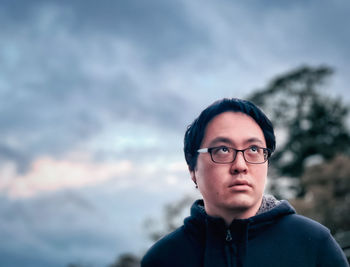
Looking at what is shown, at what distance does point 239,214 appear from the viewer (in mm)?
2254

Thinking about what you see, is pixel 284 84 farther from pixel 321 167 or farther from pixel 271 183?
pixel 321 167

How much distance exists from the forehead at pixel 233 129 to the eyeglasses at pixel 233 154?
4cm

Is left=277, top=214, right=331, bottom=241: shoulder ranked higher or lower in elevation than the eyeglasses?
lower

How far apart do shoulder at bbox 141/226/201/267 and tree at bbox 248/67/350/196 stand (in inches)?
1071

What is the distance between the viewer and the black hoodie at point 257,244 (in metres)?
2.13

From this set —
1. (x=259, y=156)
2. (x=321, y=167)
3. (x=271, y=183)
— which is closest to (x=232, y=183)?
(x=259, y=156)

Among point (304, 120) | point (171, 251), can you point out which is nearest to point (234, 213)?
point (171, 251)

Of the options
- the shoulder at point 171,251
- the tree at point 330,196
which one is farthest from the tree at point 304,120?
the shoulder at point 171,251

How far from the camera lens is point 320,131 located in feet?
101

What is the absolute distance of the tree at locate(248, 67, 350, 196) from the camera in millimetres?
29938

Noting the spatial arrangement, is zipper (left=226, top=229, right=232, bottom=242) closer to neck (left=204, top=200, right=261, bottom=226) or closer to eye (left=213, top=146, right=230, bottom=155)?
neck (left=204, top=200, right=261, bottom=226)

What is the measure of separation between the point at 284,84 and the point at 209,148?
104 feet

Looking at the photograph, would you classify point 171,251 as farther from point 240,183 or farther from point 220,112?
point 220,112

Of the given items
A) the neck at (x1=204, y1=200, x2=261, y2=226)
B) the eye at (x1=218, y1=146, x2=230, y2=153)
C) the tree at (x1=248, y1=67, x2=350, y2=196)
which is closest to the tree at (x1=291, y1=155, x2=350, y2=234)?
the tree at (x1=248, y1=67, x2=350, y2=196)
